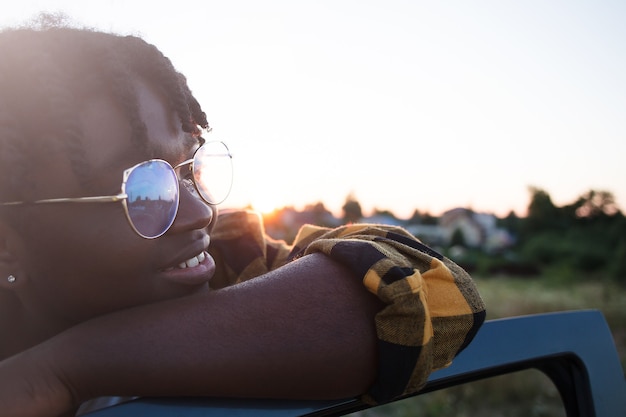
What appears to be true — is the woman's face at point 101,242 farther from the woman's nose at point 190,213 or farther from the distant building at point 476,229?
the distant building at point 476,229

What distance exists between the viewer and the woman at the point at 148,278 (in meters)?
1.11

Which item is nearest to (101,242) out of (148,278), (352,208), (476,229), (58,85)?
(148,278)

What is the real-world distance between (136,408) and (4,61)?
87 cm

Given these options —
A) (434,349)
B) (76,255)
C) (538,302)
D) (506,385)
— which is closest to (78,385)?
(76,255)

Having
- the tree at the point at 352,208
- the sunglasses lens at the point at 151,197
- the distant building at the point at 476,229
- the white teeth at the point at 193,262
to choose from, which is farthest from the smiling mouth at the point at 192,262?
the distant building at the point at 476,229

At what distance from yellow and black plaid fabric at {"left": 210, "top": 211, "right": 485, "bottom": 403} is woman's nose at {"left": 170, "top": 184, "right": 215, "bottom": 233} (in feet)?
0.95

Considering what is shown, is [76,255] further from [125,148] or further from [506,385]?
[506,385]

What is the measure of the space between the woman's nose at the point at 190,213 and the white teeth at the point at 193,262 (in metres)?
0.08

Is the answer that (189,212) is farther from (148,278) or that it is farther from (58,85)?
(58,85)

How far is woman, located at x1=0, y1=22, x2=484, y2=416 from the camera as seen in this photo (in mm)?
1106

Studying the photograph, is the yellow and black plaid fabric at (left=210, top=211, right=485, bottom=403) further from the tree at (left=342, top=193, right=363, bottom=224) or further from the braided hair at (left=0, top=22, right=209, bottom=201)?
the tree at (left=342, top=193, right=363, bottom=224)

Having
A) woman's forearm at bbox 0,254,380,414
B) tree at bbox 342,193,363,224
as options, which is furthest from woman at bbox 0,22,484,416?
tree at bbox 342,193,363,224

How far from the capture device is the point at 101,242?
1309mm

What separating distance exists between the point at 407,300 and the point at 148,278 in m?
0.61
